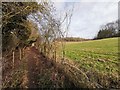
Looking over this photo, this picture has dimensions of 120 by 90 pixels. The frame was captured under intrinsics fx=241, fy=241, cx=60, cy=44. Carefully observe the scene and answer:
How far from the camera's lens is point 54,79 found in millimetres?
9266

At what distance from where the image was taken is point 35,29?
12281mm

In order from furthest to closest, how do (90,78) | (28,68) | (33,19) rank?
(28,68)
(33,19)
(90,78)

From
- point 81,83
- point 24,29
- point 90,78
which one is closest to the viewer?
point 81,83

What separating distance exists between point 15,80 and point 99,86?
3376mm

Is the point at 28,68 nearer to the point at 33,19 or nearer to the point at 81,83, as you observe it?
the point at 33,19

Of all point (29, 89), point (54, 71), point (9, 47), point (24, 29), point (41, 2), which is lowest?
point (29, 89)

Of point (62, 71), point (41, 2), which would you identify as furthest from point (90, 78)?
point (41, 2)

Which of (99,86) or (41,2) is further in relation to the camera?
(41,2)

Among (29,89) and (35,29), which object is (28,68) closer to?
(35,29)

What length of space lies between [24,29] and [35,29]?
840 millimetres

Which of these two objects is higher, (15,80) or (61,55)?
(61,55)

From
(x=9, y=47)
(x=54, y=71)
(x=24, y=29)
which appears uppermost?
(x=24, y=29)

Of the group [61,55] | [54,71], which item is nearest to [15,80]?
[54,71]

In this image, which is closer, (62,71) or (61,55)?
(62,71)
